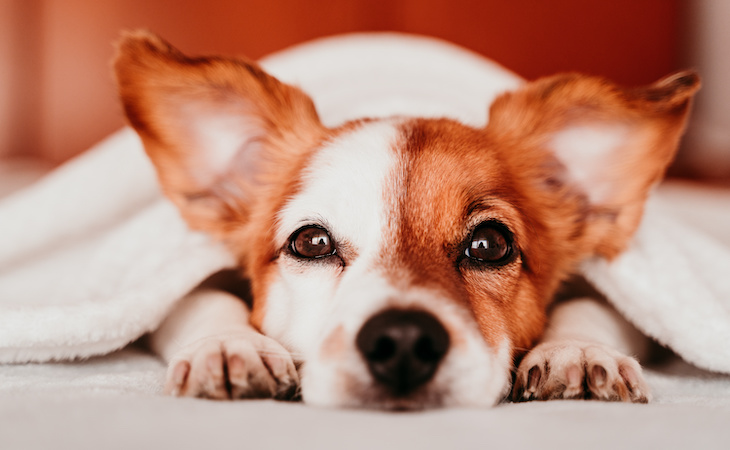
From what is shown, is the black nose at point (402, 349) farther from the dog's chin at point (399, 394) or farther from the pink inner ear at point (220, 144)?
the pink inner ear at point (220, 144)

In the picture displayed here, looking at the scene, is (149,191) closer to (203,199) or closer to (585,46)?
(203,199)

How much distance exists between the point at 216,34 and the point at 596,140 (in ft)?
9.04

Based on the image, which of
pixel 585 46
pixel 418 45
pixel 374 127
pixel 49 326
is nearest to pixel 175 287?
pixel 49 326

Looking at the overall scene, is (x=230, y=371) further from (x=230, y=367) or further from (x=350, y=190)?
(x=350, y=190)

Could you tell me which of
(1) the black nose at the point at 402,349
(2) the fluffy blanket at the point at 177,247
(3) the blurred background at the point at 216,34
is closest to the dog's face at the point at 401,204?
(1) the black nose at the point at 402,349

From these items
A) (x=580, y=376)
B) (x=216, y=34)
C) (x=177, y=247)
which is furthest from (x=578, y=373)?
(x=216, y=34)

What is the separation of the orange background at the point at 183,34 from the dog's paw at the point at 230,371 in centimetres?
292

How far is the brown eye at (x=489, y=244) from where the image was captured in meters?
1.15

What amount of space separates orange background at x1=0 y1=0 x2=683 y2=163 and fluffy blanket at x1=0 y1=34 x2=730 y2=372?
4.21ft

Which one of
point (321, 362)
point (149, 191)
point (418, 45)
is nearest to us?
point (321, 362)

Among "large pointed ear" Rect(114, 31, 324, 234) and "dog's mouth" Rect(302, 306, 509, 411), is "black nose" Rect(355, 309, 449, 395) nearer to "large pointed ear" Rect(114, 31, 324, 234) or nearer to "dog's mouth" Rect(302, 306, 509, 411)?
"dog's mouth" Rect(302, 306, 509, 411)

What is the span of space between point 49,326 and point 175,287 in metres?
0.26

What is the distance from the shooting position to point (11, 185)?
103 inches

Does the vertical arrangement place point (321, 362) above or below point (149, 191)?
above
